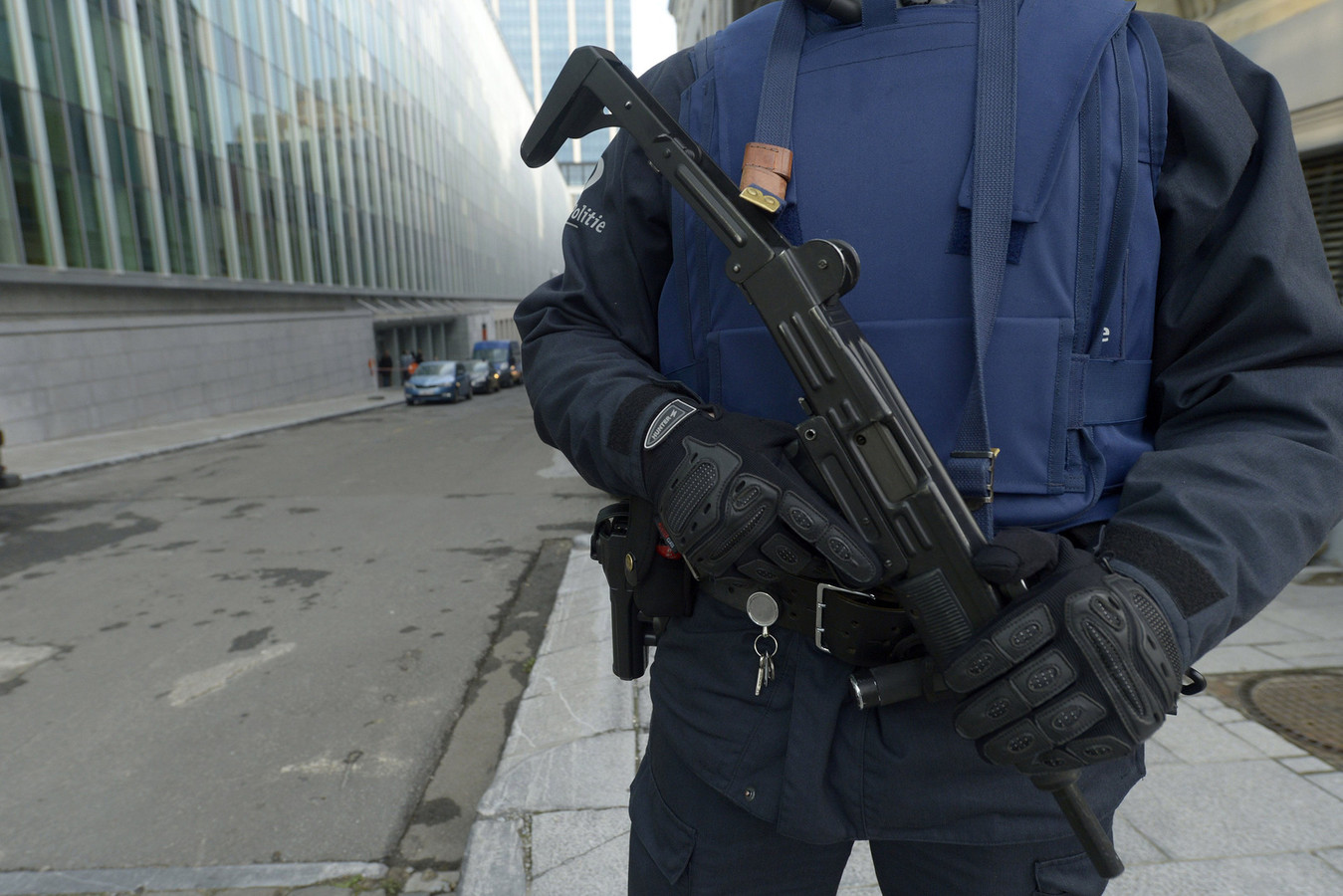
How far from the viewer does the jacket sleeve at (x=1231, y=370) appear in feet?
3.10

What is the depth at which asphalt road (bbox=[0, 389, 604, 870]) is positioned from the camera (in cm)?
266

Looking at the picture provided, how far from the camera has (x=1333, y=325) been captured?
1.03m

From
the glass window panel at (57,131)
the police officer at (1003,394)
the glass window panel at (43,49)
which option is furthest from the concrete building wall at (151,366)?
the police officer at (1003,394)

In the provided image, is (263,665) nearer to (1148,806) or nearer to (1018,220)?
(1148,806)

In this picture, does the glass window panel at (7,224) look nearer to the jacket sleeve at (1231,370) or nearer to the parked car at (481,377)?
the parked car at (481,377)

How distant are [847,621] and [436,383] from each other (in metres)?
21.8

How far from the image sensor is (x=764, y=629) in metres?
1.09

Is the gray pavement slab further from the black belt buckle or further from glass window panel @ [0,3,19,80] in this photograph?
glass window panel @ [0,3,19,80]

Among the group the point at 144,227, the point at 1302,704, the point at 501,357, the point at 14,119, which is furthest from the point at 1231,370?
the point at 501,357

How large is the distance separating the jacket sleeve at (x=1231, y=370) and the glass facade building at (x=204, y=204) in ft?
53.4

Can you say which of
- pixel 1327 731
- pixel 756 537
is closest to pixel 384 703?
pixel 756 537

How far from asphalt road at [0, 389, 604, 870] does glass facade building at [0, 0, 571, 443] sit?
25.4ft

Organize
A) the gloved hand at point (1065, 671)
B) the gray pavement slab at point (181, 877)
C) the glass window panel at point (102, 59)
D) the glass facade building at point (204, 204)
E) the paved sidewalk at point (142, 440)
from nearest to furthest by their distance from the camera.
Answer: the gloved hand at point (1065, 671)
the gray pavement slab at point (181, 877)
the paved sidewalk at point (142, 440)
the glass facade building at point (204, 204)
the glass window panel at point (102, 59)

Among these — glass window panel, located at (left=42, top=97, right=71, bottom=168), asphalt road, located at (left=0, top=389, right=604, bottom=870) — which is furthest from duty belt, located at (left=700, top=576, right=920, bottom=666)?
glass window panel, located at (left=42, top=97, right=71, bottom=168)
